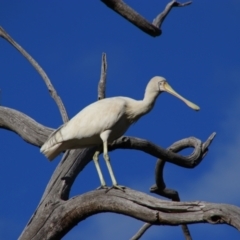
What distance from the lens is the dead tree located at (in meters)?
6.45

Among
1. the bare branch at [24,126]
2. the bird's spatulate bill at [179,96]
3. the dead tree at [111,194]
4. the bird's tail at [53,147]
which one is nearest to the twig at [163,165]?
the dead tree at [111,194]

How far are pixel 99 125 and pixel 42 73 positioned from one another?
7.44 ft

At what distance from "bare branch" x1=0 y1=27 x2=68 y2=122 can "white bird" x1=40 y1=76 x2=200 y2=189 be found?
114 cm

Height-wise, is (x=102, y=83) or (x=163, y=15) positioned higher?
(x=102, y=83)

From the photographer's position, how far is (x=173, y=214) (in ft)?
22.2

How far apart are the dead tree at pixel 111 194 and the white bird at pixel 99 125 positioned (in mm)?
415

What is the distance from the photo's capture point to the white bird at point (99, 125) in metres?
8.35

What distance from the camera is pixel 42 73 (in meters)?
10.4

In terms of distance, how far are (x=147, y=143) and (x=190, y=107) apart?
681 millimetres

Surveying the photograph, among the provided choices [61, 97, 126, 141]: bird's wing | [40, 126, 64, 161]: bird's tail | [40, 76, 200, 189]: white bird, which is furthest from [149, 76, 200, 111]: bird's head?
[40, 126, 64, 161]: bird's tail

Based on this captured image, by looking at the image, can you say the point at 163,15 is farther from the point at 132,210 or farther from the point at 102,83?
the point at 102,83

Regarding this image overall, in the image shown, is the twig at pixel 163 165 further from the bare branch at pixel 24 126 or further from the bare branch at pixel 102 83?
the bare branch at pixel 24 126

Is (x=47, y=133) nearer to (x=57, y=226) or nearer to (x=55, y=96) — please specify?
(x=55, y=96)

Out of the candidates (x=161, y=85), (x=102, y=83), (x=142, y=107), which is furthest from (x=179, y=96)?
(x=102, y=83)
